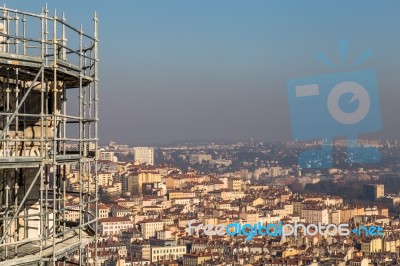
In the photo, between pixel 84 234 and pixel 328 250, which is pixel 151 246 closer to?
pixel 328 250

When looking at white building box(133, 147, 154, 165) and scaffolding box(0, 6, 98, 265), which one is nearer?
scaffolding box(0, 6, 98, 265)

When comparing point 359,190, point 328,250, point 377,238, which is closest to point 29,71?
point 328,250

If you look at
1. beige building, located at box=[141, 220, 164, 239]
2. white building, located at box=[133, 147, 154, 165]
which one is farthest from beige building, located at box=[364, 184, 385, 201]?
white building, located at box=[133, 147, 154, 165]

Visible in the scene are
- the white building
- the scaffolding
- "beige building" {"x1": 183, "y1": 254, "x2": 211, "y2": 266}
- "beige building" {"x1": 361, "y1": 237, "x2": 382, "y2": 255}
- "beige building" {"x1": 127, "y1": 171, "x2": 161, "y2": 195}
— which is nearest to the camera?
the scaffolding

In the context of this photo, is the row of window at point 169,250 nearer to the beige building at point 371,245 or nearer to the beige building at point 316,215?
the beige building at point 371,245

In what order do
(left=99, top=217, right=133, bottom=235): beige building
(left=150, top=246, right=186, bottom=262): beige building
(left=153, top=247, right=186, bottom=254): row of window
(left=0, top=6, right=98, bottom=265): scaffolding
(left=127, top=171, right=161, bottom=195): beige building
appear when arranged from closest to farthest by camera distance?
1. (left=0, top=6, right=98, bottom=265): scaffolding
2. (left=150, top=246, right=186, bottom=262): beige building
3. (left=153, top=247, right=186, bottom=254): row of window
4. (left=99, top=217, right=133, bottom=235): beige building
5. (left=127, top=171, right=161, bottom=195): beige building

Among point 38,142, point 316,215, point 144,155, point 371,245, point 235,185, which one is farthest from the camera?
point 144,155

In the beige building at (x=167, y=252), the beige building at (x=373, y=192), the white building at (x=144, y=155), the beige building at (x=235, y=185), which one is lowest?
the beige building at (x=167, y=252)

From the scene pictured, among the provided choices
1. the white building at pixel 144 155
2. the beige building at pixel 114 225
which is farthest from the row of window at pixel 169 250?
the white building at pixel 144 155

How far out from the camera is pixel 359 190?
4091 cm

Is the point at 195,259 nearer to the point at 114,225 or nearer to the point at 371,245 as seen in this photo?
the point at 371,245

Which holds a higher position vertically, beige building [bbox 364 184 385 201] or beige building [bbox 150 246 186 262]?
beige building [bbox 364 184 385 201]

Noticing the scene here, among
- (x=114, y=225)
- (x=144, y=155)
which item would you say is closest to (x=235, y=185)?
(x=114, y=225)

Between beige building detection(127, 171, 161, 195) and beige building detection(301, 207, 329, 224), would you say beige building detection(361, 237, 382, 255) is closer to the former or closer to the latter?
beige building detection(301, 207, 329, 224)
